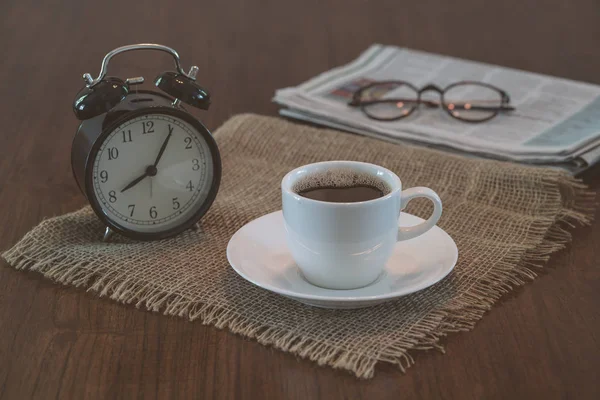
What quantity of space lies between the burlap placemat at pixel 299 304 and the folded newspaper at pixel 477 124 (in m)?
0.10

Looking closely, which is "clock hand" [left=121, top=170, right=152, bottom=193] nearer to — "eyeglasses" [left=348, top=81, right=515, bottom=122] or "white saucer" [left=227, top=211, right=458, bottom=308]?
"white saucer" [left=227, top=211, right=458, bottom=308]

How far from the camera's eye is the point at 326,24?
191 cm

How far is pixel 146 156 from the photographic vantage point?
919 millimetres

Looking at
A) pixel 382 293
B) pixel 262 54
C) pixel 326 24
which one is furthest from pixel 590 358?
pixel 326 24

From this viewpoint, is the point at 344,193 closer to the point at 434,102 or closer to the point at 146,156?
the point at 146,156

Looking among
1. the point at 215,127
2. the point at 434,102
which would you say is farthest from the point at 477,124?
the point at 215,127

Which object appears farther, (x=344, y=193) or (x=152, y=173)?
(x=152, y=173)

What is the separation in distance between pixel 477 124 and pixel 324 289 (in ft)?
2.14

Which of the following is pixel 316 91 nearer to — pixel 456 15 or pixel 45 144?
pixel 45 144

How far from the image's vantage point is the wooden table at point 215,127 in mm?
678

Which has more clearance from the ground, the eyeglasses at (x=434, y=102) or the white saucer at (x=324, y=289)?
the white saucer at (x=324, y=289)

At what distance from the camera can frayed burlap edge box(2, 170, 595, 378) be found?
708 mm

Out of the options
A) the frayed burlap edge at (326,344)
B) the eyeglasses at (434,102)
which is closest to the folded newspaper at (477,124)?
the eyeglasses at (434,102)

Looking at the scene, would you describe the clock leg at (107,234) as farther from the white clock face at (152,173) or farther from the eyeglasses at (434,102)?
the eyeglasses at (434,102)
